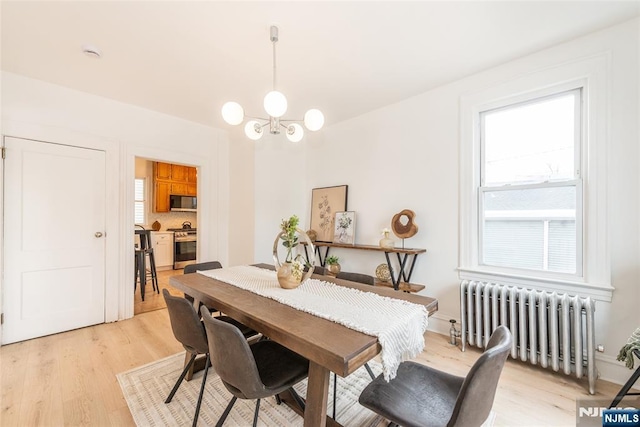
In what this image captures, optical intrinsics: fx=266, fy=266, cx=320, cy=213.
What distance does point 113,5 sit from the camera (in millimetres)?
1751

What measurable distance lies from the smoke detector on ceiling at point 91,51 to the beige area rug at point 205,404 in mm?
2642

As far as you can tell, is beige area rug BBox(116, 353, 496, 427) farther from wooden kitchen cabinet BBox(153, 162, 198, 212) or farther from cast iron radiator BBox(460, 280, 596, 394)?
wooden kitchen cabinet BBox(153, 162, 198, 212)

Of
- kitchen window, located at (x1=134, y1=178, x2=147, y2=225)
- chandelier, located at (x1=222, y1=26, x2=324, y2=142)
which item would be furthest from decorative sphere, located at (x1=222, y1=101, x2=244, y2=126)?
kitchen window, located at (x1=134, y1=178, x2=147, y2=225)

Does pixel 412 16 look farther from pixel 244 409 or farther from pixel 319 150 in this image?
pixel 244 409

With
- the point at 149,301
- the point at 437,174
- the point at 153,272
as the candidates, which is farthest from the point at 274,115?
the point at 153,272

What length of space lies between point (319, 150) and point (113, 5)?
110 inches

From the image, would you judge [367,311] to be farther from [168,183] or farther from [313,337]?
[168,183]

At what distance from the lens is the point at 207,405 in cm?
177

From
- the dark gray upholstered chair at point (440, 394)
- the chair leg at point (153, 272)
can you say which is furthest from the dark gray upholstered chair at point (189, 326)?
the chair leg at point (153, 272)

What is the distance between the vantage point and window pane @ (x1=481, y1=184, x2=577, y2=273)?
220cm

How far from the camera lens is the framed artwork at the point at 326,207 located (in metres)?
3.80

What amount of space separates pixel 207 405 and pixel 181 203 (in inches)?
204

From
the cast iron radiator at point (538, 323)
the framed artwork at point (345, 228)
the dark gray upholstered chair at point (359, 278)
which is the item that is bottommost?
the cast iron radiator at point (538, 323)

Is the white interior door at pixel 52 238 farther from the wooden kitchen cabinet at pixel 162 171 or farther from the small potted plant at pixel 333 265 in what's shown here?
the wooden kitchen cabinet at pixel 162 171
